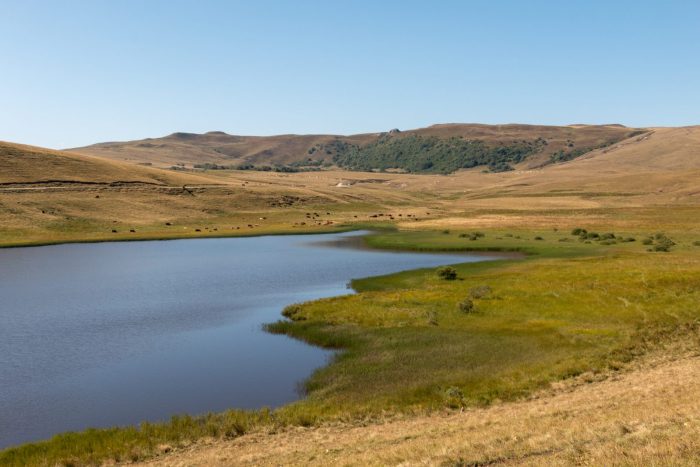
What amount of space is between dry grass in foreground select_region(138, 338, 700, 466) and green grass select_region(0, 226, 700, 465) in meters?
1.87

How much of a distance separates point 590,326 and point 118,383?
2975 cm

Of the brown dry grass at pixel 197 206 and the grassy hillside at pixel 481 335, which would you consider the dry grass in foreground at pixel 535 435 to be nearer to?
the grassy hillside at pixel 481 335

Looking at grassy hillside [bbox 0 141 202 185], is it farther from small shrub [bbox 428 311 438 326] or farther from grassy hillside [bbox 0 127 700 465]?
small shrub [bbox 428 311 438 326]

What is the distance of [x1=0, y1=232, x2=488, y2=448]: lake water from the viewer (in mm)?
28672

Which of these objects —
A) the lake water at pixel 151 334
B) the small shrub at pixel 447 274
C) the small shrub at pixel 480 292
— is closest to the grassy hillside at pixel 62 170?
the lake water at pixel 151 334

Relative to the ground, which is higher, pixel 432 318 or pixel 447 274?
pixel 447 274

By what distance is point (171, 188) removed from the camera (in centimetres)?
16800

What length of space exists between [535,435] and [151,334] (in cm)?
3099

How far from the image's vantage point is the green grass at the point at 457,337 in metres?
24.8

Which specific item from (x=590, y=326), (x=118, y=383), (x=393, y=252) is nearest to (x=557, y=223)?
(x=393, y=252)

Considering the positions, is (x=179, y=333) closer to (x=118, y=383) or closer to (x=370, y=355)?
(x=118, y=383)

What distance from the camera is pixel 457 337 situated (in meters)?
38.1

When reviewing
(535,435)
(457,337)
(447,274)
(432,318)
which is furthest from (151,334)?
(535,435)

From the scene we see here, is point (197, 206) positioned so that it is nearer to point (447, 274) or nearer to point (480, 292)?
point (447, 274)
